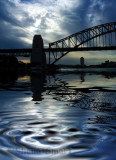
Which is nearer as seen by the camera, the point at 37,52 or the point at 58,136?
the point at 58,136

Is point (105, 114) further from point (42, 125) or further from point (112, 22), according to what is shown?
point (112, 22)

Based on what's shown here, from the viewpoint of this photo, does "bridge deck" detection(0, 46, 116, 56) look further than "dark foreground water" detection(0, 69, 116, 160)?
Yes

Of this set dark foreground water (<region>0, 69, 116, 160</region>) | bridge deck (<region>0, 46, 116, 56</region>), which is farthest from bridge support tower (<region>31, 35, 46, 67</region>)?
dark foreground water (<region>0, 69, 116, 160</region>)

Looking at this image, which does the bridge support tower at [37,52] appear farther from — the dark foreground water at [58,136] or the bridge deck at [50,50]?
the dark foreground water at [58,136]

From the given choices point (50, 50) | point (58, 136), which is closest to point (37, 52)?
point (50, 50)

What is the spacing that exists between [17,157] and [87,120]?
1853mm

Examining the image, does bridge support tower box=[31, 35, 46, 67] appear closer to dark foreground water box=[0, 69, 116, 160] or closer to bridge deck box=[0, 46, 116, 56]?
bridge deck box=[0, 46, 116, 56]

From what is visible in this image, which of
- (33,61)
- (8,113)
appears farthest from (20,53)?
(8,113)

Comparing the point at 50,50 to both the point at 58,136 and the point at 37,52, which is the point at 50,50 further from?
the point at 58,136

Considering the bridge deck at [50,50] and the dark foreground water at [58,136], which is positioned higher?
the bridge deck at [50,50]

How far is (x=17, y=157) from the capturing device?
2066 millimetres

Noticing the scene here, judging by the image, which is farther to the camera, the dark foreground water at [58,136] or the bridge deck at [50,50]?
the bridge deck at [50,50]

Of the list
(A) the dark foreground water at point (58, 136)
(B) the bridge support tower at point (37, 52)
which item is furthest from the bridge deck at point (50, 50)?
(A) the dark foreground water at point (58, 136)

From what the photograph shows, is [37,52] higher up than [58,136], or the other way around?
[37,52]
